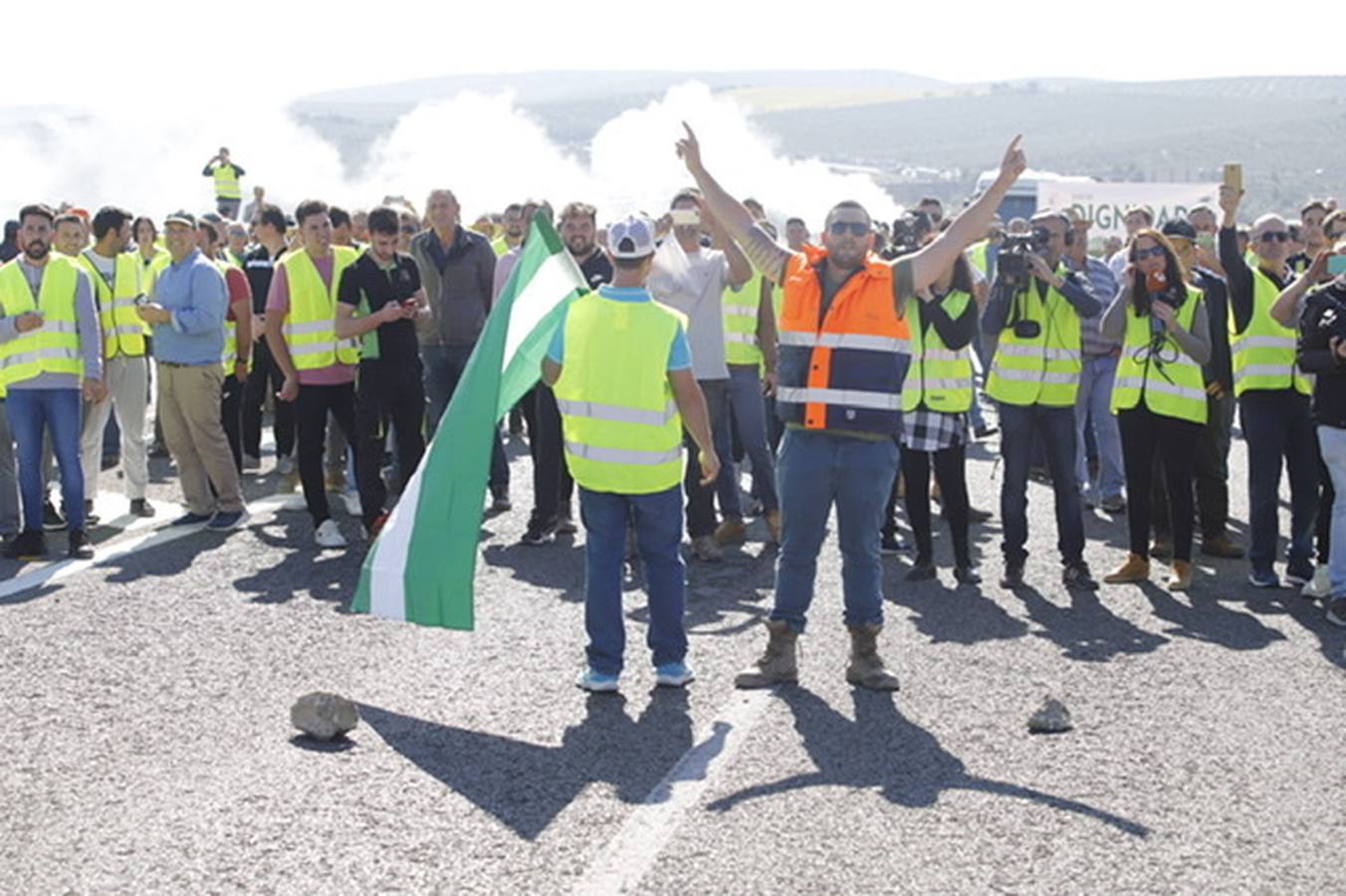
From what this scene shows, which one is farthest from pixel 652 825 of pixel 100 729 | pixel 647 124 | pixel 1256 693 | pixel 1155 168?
pixel 1155 168

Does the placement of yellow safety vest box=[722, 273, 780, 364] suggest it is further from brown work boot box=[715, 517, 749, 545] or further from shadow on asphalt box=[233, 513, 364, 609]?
shadow on asphalt box=[233, 513, 364, 609]

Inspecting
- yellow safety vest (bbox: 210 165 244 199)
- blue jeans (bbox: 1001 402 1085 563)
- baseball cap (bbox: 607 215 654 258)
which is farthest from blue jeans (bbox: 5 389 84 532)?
yellow safety vest (bbox: 210 165 244 199)

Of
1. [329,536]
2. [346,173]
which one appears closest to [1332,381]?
[329,536]

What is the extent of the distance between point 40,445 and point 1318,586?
276 inches

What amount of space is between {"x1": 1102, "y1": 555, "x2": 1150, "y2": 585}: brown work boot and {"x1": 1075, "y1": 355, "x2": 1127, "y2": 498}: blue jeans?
2250 mm

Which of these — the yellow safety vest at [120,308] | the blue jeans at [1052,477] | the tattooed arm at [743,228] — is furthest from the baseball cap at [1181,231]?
the yellow safety vest at [120,308]

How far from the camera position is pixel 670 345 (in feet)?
23.5

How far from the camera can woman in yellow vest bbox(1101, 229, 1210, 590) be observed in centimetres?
939

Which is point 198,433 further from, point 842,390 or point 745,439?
point 842,390

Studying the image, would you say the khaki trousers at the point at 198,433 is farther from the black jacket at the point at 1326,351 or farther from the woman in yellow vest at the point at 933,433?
the black jacket at the point at 1326,351

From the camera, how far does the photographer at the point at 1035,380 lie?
9.34 m

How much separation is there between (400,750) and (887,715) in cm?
188

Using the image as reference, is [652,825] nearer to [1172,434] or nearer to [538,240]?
[538,240]

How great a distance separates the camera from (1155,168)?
141 m
